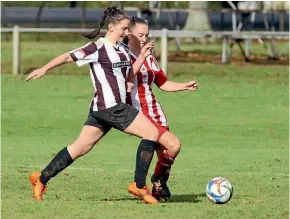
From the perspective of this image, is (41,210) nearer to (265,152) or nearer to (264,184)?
(264,184)

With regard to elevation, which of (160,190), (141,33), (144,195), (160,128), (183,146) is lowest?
(183,146)

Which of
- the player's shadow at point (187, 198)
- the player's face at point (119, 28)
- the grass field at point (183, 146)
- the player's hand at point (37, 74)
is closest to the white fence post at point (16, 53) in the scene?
the grass field at point (183, 146)

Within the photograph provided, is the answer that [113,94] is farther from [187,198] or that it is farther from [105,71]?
[187,198]

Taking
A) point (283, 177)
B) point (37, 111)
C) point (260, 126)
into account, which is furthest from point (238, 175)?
point (37, 111)

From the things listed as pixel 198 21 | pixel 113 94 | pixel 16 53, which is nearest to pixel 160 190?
pixel 113 94

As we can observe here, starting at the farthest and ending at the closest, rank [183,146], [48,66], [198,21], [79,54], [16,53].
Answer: [198,21], [16,53], [183,146], [79,54], [48,66]

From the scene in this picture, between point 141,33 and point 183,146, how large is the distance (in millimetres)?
6869

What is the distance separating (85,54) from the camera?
9.80 metres

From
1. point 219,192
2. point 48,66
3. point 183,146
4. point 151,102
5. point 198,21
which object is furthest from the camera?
point 198,21

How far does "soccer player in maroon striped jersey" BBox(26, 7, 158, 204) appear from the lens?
9820 millimetres

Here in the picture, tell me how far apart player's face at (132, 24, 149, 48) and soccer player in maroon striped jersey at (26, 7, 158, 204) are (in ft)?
0.64

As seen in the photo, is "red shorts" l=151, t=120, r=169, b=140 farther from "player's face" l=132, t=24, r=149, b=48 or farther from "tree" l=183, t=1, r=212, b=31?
"tree" l=183, t=1, r=212, b=31

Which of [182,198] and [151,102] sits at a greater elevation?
[151,102]

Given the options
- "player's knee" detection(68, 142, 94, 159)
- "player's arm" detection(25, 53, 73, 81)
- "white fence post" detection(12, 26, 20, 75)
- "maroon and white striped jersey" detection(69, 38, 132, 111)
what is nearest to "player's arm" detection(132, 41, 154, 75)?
"maroon and white striped jersey" detection(69, 38, 132, 111)
